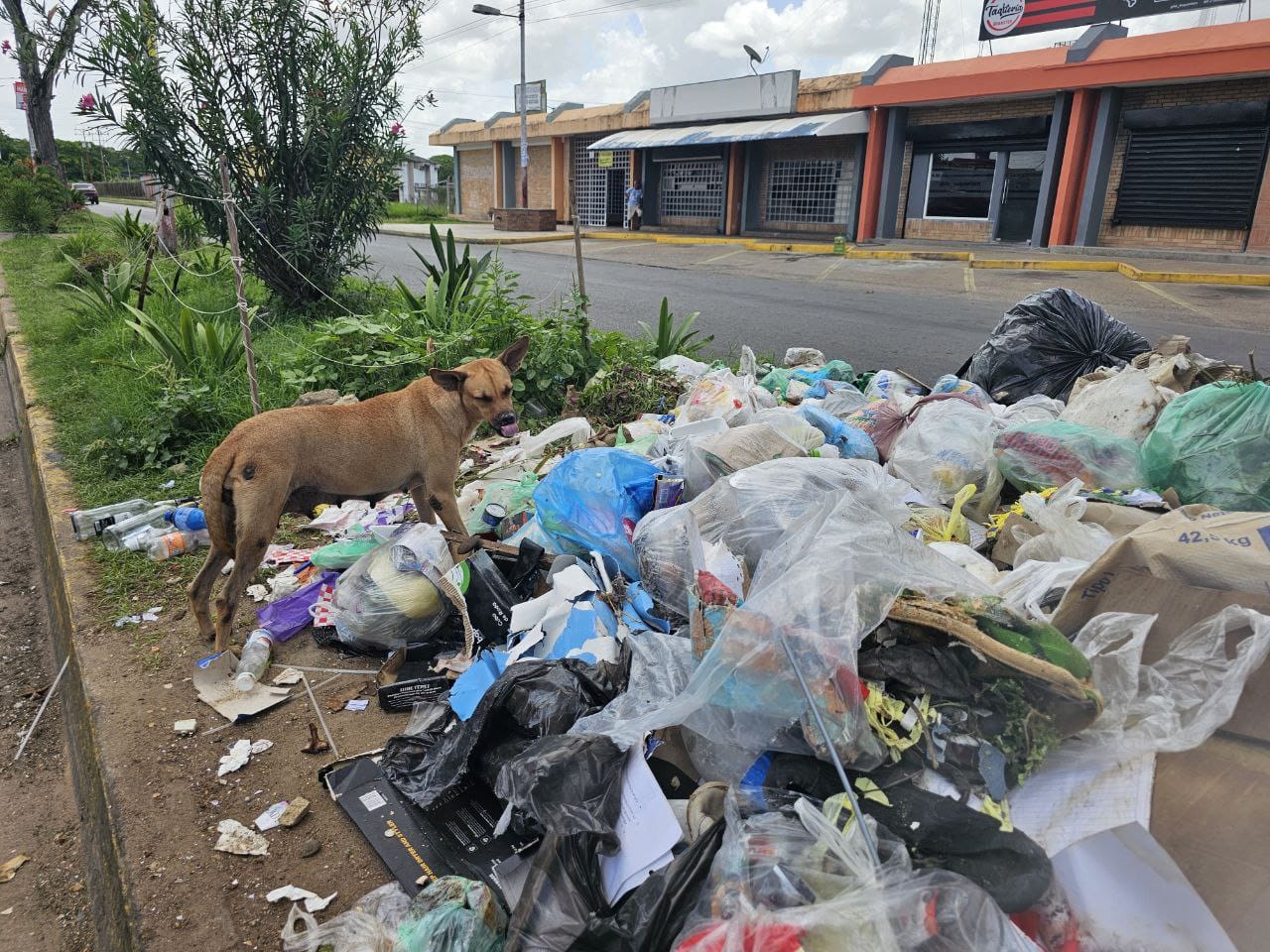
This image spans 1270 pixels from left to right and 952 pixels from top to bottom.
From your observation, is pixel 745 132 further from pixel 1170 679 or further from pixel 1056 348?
pixel 1170 679

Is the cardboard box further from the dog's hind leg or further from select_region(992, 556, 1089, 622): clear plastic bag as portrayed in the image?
the dog's hind leg

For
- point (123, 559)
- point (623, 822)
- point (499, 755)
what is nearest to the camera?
point (623, 822)

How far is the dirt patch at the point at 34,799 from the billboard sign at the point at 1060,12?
2130 cm

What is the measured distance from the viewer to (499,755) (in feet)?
7.14

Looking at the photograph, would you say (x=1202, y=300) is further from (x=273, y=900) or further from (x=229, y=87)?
(x=273, y=900)

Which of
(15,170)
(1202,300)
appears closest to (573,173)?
→ (15,170)

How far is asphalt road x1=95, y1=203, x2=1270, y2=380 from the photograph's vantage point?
314 inches

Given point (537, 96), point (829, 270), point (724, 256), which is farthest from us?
point (537, 96)

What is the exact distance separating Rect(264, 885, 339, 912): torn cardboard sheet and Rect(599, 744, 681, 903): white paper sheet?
705mm

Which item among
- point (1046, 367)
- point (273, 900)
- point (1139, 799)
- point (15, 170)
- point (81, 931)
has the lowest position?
point (81, 931)

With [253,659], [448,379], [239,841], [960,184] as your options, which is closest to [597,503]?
[448,379]

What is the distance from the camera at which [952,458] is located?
11.9ft

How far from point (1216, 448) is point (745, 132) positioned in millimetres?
20735

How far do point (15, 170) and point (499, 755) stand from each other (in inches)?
1019
